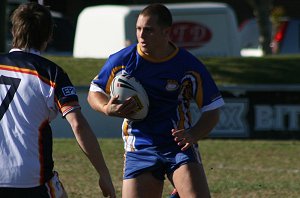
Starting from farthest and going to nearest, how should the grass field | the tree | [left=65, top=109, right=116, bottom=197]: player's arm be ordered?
the tree
the grass field
[left=65, top=109, right=116, bottom=197]: player's arm

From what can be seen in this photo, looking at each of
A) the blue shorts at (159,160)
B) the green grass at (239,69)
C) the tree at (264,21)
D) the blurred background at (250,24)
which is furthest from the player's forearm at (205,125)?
the tree at (264,21)

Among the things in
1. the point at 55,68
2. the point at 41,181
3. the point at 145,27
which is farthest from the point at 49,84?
the point at 145,27

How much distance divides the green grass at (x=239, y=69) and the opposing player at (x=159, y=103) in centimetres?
1201

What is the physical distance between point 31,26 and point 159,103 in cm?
160

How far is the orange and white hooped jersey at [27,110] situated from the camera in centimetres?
511

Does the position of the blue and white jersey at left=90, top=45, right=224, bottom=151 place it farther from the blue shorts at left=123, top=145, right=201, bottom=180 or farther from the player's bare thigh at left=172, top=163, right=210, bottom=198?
the player's bare thigh at left=172, top=163, right=210, bottom=198

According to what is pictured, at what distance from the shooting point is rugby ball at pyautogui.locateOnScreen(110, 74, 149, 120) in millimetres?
6305

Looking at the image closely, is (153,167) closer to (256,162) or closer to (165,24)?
(165,24)

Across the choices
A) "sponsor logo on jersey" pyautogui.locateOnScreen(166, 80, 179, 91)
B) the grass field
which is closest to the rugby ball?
"sponsor logo on jersey" pyautogui.locateOnScreen(166, 80, 179, 91)

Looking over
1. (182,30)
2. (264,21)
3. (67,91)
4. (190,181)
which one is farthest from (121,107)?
(264,21)

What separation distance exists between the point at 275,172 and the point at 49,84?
23.7ft

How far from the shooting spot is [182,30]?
22312 millimetres

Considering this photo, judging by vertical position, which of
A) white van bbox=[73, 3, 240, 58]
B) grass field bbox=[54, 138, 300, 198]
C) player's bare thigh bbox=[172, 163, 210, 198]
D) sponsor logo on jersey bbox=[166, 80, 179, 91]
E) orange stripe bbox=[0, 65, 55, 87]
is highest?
orange stripe bbox=[0, 65, 55, 87]

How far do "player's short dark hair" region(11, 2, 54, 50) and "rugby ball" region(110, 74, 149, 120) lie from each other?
1.24 m
